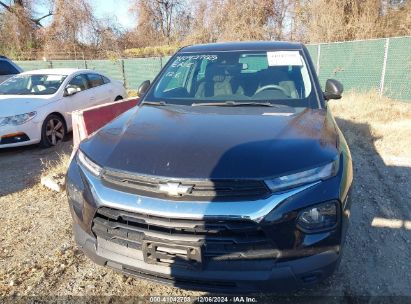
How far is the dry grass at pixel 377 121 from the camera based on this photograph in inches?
242

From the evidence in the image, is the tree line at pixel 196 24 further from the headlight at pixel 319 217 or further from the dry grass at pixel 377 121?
the headlight at pixel 319 217

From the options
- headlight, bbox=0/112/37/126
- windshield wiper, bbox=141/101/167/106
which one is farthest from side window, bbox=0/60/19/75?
windshield wiper, bbox=141/101/167/106

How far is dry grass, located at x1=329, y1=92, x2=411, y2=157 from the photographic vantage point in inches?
242

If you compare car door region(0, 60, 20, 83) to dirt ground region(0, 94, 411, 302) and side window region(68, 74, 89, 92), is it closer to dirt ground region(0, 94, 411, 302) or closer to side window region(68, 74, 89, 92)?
side window region(68, 74, 89, 92)

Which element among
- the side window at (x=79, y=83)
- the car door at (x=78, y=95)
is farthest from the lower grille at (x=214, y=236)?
the side window at (x=79, y=83)

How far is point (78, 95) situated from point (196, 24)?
18.9 m

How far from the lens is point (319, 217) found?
A: 2020 millimetres

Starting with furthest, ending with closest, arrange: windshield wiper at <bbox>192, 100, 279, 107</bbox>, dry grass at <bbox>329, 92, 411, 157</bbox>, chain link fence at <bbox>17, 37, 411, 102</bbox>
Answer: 1. chain link fence at <bbox>17, 37, 411, 102</bbox>
2. dry grass at <bbox>329, 92, 411, 157</bbox>
3. windshield wiper at <bbox>192, 100, 279, 107</bbox>

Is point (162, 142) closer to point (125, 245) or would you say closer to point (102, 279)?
point (125, 245)

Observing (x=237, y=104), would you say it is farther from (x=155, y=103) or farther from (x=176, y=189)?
(x=176, y=189)

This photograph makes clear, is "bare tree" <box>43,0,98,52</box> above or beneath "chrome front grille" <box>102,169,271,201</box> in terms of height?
above

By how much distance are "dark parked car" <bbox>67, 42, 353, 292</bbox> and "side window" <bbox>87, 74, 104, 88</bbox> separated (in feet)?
20.5

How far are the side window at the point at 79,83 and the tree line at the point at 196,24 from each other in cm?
1105

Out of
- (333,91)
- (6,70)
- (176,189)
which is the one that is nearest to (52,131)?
(6,70)
